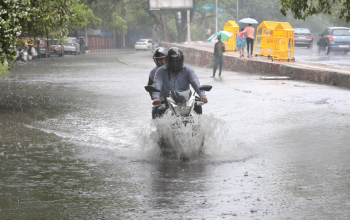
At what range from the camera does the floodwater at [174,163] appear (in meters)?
5.29

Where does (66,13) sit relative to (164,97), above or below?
above

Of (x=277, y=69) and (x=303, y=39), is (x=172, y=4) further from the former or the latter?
(x=277, y=69)

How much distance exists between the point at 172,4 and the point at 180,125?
135ft

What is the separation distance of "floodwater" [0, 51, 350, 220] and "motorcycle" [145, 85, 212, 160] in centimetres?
3

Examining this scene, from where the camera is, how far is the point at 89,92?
17.0 meters

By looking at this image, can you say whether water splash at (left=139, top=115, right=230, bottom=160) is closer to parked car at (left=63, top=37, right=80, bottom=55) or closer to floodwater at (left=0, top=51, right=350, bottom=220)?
floodwater at (left=0, top=51, right=350, bottom=220)

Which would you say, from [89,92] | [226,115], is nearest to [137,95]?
[89,92]

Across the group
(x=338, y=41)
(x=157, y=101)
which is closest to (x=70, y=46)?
(x=338, y=41)

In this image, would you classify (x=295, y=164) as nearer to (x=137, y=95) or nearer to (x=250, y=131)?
(x=250, y=131)

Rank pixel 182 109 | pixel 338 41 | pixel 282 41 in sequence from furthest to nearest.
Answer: pixel 338 41 → pixel 282 41 → pixel 182 109

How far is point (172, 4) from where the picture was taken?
155 feet

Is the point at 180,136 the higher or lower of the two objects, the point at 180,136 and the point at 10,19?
the lower

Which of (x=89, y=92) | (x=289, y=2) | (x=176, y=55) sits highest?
(x=289, y=2)

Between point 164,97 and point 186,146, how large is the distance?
0.71 m
